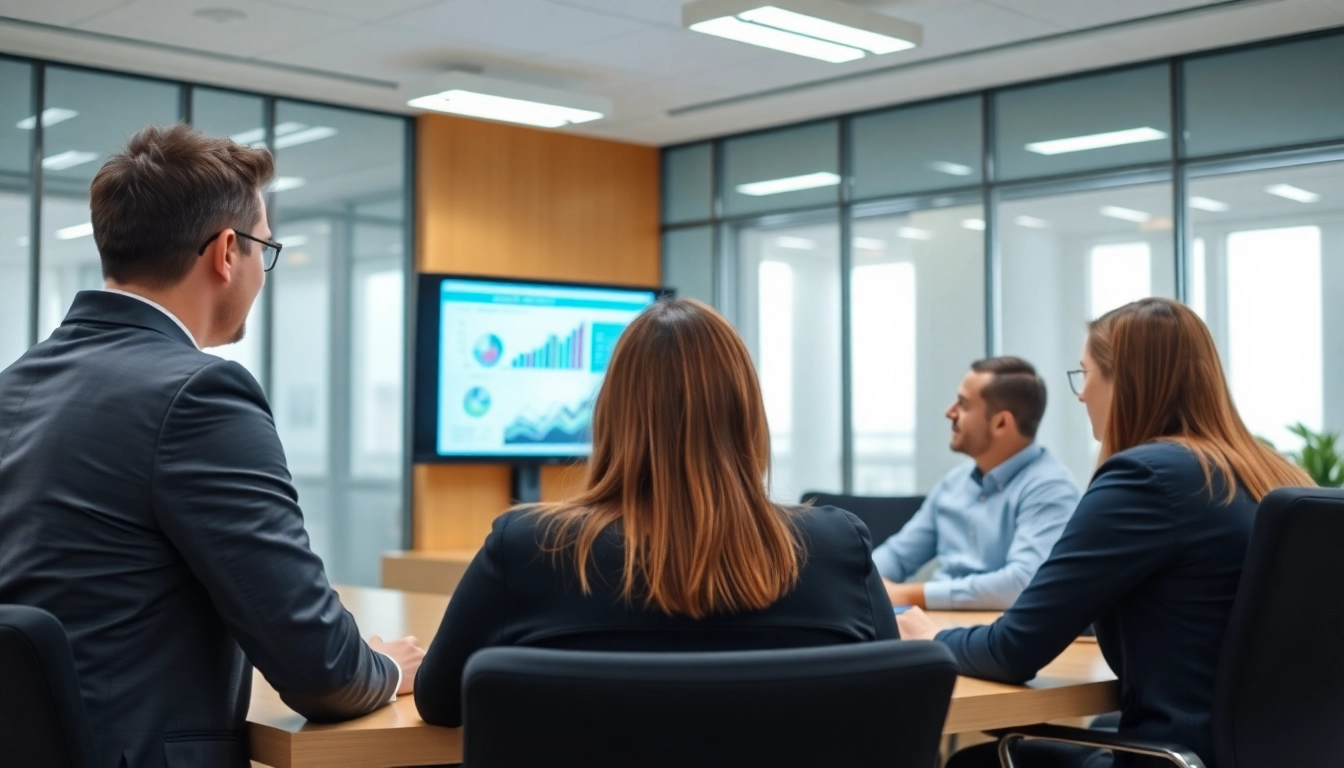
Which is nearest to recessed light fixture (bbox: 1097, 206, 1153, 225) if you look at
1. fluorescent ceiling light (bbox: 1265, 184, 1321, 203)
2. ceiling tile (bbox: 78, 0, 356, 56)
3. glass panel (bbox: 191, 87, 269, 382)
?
fluorescent ceiling light (bbox: 1265, 184, 1321, 203)

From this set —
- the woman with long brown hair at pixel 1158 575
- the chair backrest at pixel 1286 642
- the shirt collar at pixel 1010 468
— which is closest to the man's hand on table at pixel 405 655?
the woman with long brown hair at pixel 1158 575

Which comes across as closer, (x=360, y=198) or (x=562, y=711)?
(x=562, y=711)

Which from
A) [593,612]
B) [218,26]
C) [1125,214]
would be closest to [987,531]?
[593,612]

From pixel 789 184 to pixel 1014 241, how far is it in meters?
1.38

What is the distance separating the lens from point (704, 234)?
314 inches

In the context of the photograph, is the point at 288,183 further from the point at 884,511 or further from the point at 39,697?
the point at 39,697

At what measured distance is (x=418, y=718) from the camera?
1.88 meters

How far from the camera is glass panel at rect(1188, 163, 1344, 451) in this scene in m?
5.68

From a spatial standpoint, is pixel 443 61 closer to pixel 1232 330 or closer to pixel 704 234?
pixel 704 234

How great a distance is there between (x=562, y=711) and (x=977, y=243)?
5.79m

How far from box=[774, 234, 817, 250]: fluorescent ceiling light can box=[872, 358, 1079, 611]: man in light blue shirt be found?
356 centimetres

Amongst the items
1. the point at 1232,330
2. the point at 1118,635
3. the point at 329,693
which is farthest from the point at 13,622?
the point at 1232,330

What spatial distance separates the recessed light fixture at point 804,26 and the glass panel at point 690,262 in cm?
256

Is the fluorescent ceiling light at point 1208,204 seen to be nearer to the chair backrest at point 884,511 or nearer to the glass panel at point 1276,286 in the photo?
the glass panel at point 1276,286
